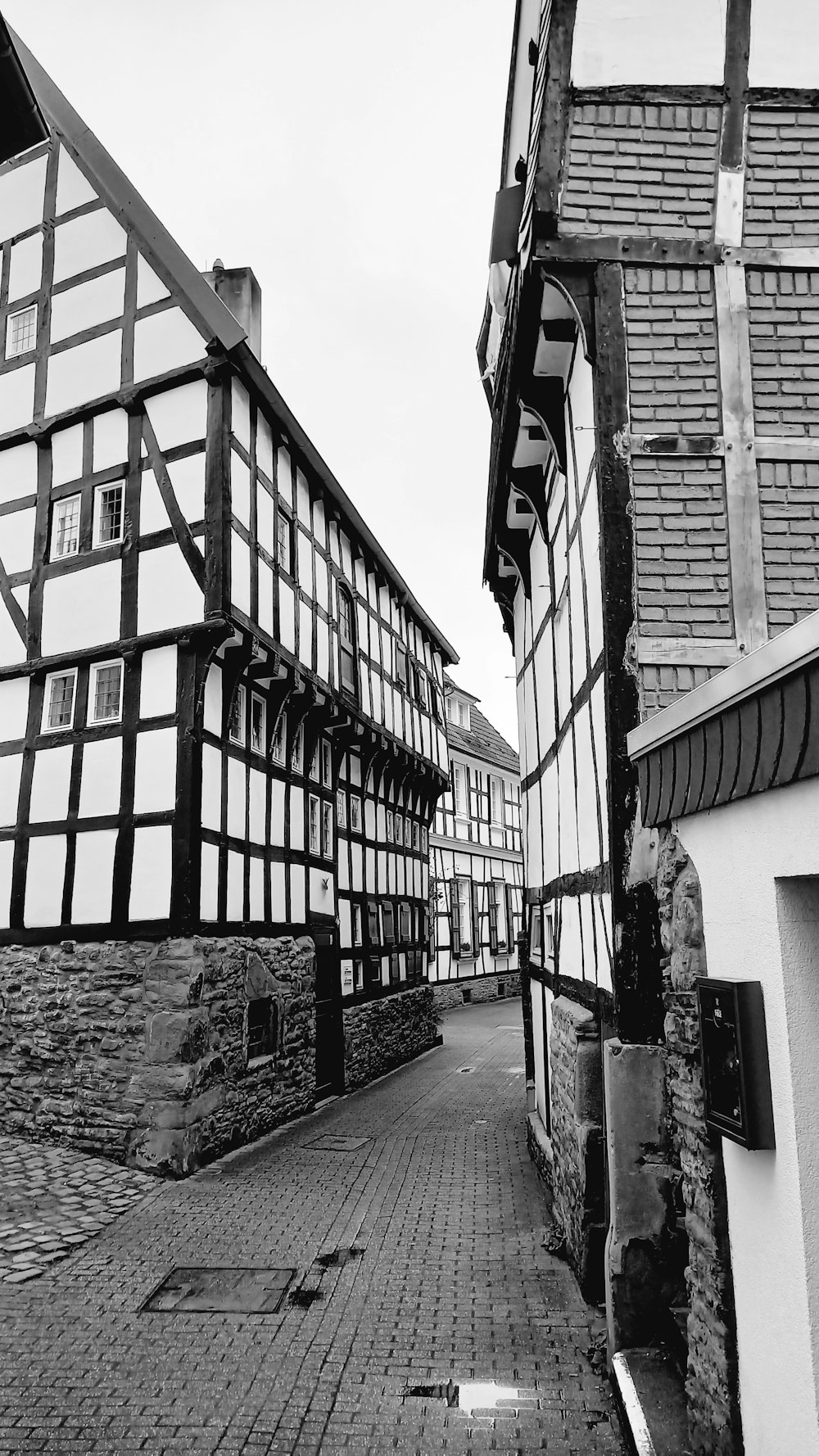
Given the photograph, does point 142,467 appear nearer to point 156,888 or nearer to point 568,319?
point 156,888

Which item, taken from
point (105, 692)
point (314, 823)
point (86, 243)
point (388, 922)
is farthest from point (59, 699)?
point (388, 922)

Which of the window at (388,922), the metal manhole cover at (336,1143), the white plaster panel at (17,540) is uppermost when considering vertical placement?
the white plaster panel at (17,540)

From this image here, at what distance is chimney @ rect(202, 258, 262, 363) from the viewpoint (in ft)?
47.1

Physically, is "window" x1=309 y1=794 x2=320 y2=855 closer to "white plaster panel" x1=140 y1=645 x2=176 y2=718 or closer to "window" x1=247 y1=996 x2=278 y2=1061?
"window" x1=247 y1=996 x2=278 y2=1061

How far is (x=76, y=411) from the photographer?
12172 millimetres

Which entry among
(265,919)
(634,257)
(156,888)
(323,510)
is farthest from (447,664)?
(634,257)

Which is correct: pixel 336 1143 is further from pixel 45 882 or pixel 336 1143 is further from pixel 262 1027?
pixel 45 882

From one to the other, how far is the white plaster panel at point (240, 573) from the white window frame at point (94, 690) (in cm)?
161

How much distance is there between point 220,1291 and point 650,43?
9.42 metres

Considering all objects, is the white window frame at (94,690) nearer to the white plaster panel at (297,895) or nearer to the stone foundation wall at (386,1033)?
the white plaster panel at (297,895)

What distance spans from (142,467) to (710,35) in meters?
7.76

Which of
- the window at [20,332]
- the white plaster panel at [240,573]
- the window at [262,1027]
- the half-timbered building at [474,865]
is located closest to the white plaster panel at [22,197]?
the window at [20,332]

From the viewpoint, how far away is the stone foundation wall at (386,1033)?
15.7 m

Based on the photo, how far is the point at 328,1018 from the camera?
1508 centimetres
